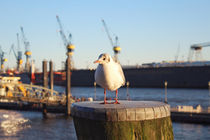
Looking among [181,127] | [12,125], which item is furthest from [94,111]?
[12,125]

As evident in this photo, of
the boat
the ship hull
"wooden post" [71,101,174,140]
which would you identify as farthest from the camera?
the boat

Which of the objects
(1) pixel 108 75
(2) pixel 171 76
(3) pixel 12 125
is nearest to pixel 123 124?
(1) pixel 108 75

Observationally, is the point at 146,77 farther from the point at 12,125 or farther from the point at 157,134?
the point at 157,134

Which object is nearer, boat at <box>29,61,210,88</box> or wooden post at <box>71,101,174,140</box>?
wooden post at <box>71,101,174,140</box>

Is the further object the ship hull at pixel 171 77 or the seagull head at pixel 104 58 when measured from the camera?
the ship hull at pixel 171 77

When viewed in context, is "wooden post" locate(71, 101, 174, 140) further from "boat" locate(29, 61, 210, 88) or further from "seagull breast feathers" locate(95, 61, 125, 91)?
"boat" locate(29, 61, 210, 88)

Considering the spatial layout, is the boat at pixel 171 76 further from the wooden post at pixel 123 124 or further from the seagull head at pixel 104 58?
the wooden post at pixel 123 124

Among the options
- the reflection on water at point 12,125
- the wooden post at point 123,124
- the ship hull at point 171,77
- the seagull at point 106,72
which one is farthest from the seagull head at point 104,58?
the ship hull at point 171,77

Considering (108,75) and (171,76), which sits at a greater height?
(171,76)

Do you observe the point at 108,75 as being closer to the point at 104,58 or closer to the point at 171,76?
the point at 104,58

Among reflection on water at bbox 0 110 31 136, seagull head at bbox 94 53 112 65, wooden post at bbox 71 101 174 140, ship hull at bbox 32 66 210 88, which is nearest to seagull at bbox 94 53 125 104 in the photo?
seagull head at bbox 94 53 112 65

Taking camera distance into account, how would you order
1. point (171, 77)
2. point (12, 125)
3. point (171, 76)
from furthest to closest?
point (171, 77)
point (171, 76)
point (12, 125)

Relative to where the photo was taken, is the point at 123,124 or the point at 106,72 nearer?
the point at 123,124

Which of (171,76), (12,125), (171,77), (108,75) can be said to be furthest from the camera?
(171,77)
